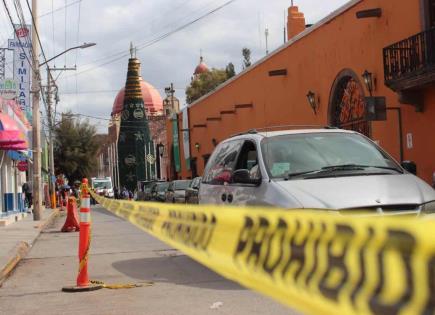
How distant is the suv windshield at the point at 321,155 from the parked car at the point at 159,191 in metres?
22.1

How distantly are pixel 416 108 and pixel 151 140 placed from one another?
6126cm

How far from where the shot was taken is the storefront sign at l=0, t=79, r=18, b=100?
2432 cm

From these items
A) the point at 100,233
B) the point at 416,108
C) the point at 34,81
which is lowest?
the point at 100,233

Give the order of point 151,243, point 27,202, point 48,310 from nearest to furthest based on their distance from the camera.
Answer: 1. point 48,310
2. point 151,243
3. point 27,202

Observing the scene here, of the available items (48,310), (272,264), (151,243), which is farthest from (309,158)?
(151,243)

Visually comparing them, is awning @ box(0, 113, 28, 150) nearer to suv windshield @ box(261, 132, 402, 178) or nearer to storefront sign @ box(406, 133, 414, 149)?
storefront sign @ box(406, 133, 414, 149)

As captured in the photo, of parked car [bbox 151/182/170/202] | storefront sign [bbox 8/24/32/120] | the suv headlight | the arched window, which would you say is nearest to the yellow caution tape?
the suv headlight

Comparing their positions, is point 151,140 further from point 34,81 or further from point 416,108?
point 416,108

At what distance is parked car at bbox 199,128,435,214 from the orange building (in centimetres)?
779

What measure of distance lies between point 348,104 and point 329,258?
62.4ft

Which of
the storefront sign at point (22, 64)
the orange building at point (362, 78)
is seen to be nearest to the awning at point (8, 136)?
the storefront sign at point (22, 64)

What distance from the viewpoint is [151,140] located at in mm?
75938

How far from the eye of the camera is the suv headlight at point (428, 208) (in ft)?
20.3

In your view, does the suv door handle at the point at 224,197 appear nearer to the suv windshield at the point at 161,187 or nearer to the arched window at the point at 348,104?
the arched window at the point at 348,104
